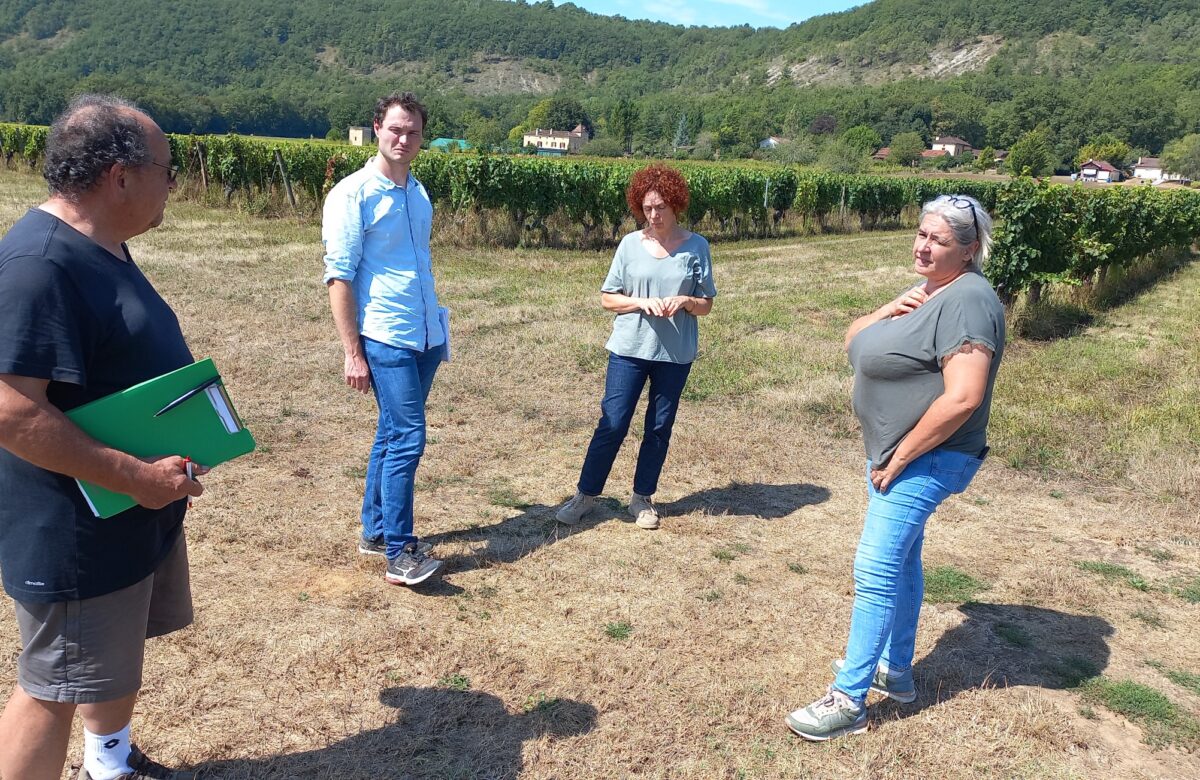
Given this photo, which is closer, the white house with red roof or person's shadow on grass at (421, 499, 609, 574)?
person's shadow on grass at (421, 499, 609, 574)

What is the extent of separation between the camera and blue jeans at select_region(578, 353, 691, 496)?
Result: 4.25 m

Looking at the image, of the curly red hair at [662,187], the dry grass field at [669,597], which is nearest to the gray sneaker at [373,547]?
the dry grass field at [669,597]

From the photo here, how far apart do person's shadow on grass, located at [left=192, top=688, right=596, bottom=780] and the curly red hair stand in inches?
93.9

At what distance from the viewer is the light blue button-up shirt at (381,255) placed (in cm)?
328

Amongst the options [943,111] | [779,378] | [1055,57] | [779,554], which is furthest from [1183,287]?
[1055,57]

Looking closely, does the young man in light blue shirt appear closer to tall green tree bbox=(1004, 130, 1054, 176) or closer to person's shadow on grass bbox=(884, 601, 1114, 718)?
person's shadow on grass bbox=(884, 601, 1114, 718)

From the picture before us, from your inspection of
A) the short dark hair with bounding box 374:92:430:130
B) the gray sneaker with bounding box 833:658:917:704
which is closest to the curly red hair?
the short dark hair with bounding box 374:92:430:130

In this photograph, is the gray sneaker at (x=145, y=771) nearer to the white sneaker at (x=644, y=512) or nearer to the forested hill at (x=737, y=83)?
the white sneaker at (x=644, y=512)

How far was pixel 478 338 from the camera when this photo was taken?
8281 mm

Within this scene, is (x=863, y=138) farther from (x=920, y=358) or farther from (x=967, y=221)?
(x=920, y=358)

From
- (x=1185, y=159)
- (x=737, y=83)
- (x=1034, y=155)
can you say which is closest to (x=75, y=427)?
(x=1034, y=155)

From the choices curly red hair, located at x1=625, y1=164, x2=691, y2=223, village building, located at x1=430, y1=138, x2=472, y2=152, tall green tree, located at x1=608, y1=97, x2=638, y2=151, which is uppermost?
tall green tree, located at x1=608, y1=97, x2=638, y2=151

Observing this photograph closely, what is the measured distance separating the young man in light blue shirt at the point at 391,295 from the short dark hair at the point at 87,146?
1.47 metres

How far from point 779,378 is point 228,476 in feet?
15.1
